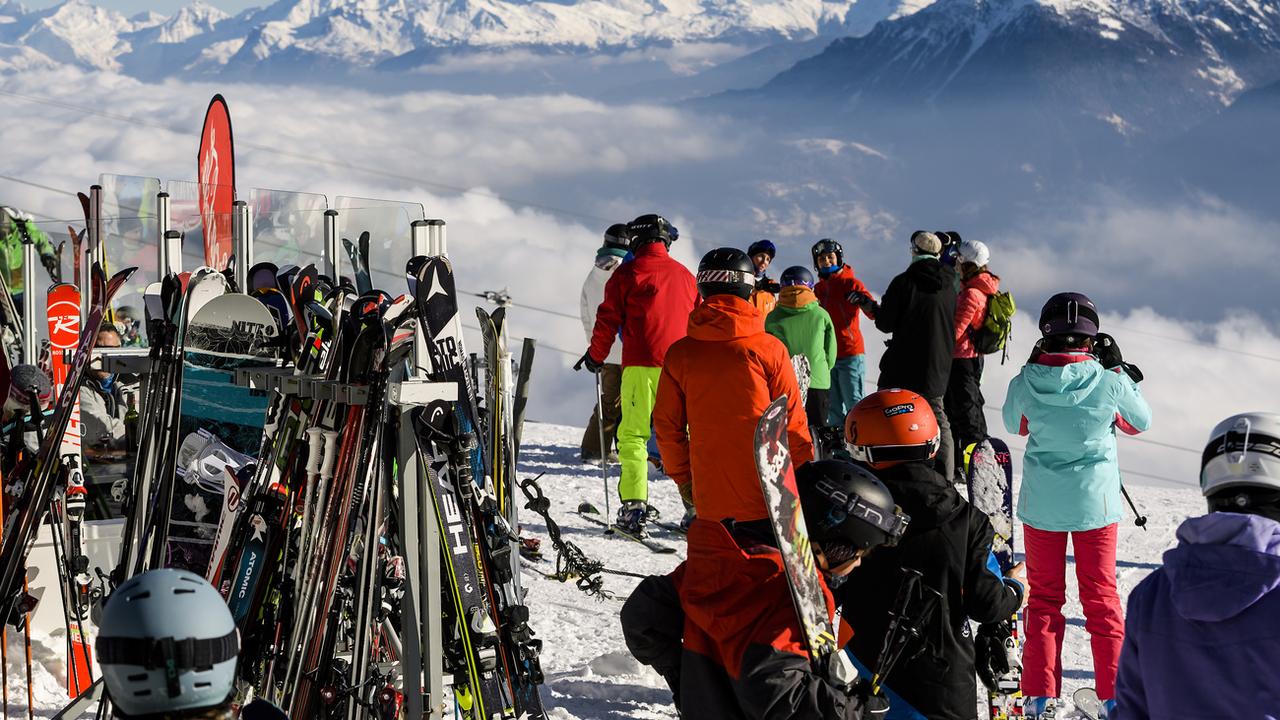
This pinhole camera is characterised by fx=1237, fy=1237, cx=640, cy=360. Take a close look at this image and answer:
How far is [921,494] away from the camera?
3273 millimetres

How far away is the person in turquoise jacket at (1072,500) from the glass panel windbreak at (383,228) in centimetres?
261

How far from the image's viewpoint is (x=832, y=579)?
321 centimetres

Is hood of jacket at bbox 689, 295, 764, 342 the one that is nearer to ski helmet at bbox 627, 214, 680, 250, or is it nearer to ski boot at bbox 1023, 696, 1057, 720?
ski boot at bbox 1023, 696, 1057, 720

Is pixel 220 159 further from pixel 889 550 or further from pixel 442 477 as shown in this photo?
pixel 889 550

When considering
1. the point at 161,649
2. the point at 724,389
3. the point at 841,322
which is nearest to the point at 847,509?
the point at 161,649

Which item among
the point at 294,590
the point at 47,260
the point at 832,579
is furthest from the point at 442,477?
the point at 47,260

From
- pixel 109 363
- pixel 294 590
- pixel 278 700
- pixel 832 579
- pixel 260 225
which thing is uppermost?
pixel 260 225

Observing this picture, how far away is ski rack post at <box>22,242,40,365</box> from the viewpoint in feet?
22.4

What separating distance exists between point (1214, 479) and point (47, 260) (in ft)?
23.8

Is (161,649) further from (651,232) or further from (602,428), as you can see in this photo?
(602,428)

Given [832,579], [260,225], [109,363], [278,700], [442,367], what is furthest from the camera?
[260,225]

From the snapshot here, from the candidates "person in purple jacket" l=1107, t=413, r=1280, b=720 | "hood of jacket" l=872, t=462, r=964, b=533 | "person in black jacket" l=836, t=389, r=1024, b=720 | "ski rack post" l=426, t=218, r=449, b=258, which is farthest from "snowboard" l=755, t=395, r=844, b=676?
"ski rack post" l=426, t=218, r=449, b=258

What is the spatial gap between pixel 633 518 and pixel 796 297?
1898 mm

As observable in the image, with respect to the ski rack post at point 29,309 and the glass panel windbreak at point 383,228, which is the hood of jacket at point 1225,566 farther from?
the ski rack post at point 29,309
